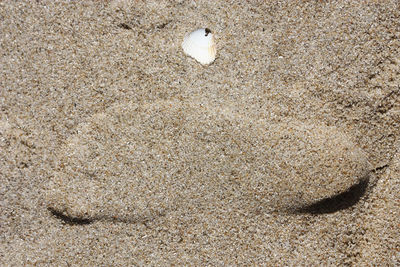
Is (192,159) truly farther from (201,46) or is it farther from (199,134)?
(201,46)

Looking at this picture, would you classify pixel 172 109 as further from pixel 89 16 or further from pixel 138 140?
pixel 89 16

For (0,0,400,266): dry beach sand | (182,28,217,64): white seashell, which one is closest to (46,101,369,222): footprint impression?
(0,0,400,266): dry beach sand

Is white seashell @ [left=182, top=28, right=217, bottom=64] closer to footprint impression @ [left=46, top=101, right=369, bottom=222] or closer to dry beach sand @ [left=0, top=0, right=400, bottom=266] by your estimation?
dry beach sand @ [left=0, top=0, right=400, bottom=266]

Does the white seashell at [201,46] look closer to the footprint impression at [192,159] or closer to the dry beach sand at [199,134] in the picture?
the dry beach sand at [199,134]

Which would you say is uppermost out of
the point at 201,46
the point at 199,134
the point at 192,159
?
the point at 201,46

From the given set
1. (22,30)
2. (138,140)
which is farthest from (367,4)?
(22,30)

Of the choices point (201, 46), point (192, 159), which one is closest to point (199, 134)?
point (192, 159)
